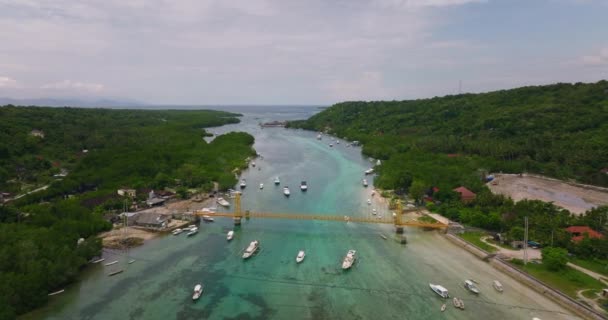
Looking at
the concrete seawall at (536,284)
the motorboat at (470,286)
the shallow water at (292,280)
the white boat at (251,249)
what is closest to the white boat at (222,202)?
the shallow water at (292,280)

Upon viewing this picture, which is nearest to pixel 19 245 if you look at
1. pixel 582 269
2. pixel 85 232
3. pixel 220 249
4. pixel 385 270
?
pixel 85 232

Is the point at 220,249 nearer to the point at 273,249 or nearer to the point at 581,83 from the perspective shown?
the point at 273,249

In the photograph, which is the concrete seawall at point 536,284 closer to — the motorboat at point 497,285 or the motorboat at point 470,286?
the motorboat at point 497,285

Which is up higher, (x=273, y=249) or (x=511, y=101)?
(x=511, y=101)

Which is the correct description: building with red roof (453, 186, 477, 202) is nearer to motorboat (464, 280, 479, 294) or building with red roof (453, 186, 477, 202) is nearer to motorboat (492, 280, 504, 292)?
motorboat (492, 280, 504, 292)

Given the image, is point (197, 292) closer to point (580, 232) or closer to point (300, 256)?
point (300, 256)

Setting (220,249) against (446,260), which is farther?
(220,249)
